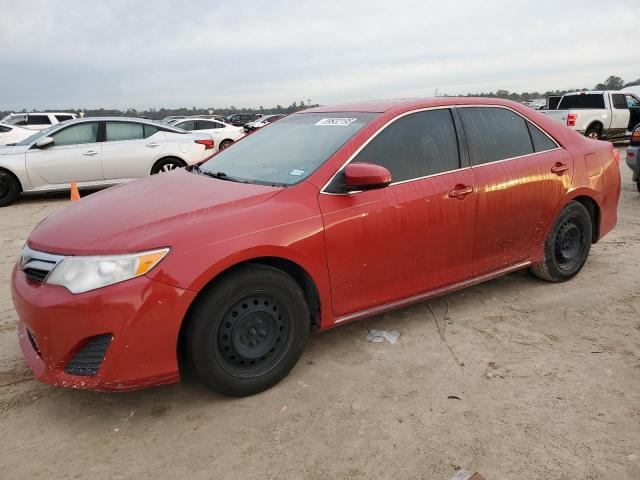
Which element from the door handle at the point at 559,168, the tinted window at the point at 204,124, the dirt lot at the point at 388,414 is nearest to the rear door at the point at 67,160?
the dirt lot at the point at 388,414

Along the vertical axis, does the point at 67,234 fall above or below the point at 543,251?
above

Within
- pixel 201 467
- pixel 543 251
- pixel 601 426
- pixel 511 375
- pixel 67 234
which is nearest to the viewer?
pixel 201 467

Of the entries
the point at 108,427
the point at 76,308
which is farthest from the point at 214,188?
the point at 108,427

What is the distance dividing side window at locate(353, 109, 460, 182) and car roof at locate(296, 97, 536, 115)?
2.8 inches

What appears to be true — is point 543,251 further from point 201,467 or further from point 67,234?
point 67,234

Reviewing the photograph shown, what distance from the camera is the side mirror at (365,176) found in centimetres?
281

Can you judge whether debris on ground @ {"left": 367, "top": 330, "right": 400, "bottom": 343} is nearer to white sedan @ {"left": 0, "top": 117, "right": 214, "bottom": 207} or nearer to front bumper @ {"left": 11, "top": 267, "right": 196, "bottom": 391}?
front bumper @ {"left": 11, "top": 267, "right": 196, "bottom": 391}

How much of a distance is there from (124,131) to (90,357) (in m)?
7.80

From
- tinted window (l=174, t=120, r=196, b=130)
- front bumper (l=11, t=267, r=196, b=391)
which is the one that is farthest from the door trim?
tinted window (l=174, t=120, r=196, b=130)

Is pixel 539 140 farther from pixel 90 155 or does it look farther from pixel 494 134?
pixel 90 155

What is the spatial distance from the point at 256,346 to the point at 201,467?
2.30ft

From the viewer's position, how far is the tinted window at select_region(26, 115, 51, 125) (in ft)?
66.0

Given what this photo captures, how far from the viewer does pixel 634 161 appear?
7.58m

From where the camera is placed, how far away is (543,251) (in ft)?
13.2
